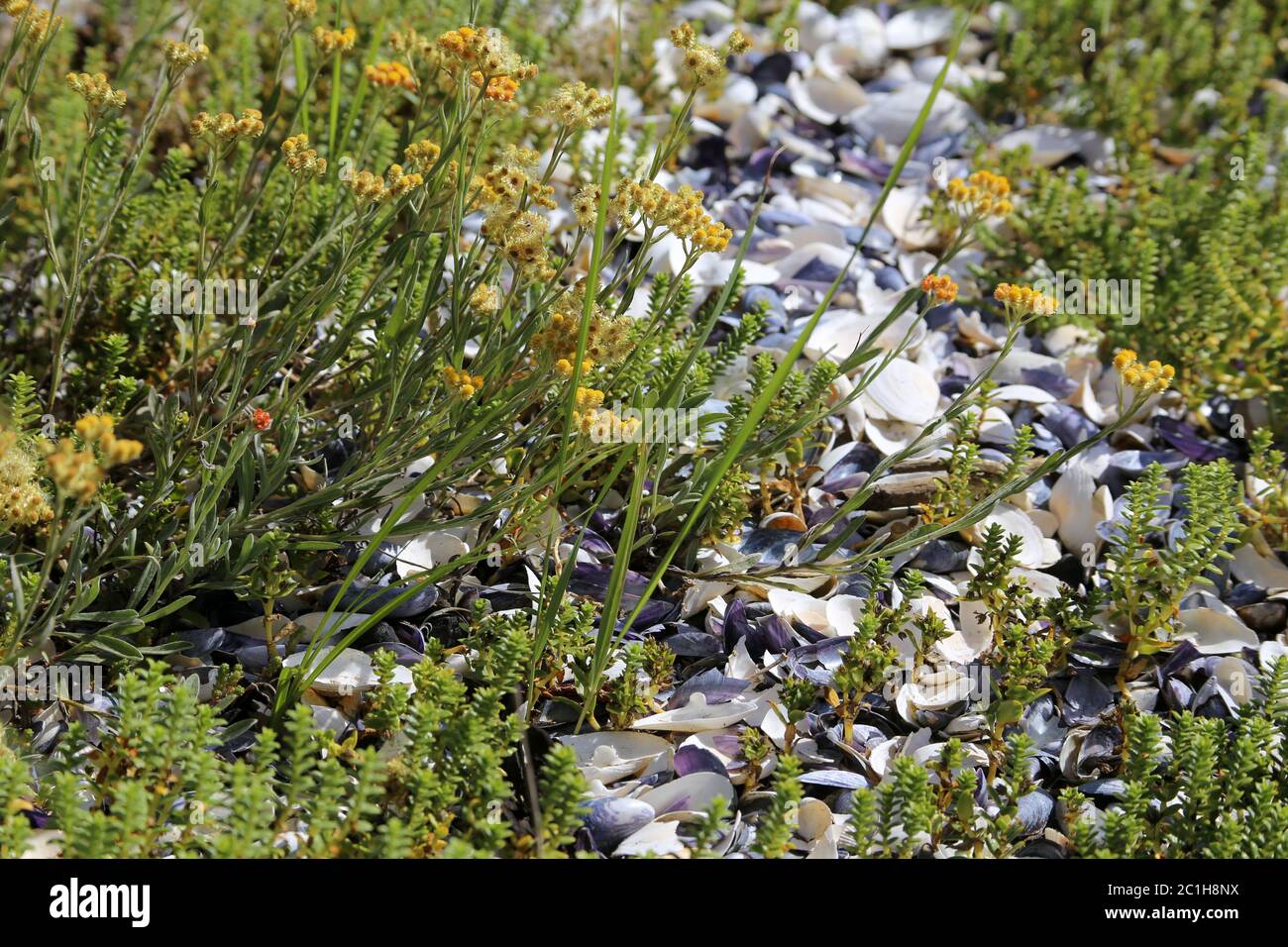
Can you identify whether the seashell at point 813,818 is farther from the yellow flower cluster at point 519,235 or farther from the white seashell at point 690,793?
the yellow flower cluster at point 519,235

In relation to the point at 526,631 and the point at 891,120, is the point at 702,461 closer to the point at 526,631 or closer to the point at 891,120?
the point at 526,631

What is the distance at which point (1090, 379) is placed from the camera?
9.62 ft

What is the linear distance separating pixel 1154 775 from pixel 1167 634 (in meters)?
0.37

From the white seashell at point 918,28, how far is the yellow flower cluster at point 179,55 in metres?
2.85

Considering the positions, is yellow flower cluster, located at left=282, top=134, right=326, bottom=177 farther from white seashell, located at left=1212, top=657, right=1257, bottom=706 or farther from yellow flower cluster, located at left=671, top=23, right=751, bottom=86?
white seashell, located at left=1212, top=657, right=1257, bottom=706

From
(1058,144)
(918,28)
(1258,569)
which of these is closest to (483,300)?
(1258,569)

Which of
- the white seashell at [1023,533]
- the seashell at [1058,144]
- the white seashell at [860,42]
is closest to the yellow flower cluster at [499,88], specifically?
the white seashell at [1023,533]

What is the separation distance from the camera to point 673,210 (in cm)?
184

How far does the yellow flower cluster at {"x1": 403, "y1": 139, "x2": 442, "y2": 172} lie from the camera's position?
194 cm

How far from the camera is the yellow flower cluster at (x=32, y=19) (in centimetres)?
184

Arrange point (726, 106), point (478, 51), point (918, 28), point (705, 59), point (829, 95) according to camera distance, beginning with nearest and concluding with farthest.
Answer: point (478, 51)
point (705, 59)
point (726, 106)
point (829, 95)
point (918, 28)

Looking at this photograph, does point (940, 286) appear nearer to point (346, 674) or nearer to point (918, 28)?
point (346, 674)

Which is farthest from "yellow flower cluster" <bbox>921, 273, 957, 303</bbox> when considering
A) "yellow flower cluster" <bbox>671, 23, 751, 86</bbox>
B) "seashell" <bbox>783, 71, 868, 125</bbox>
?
"seashell" <bbox>783, 71, 868, 125</bbox>

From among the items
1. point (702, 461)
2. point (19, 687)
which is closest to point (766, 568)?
point (702, 461)
